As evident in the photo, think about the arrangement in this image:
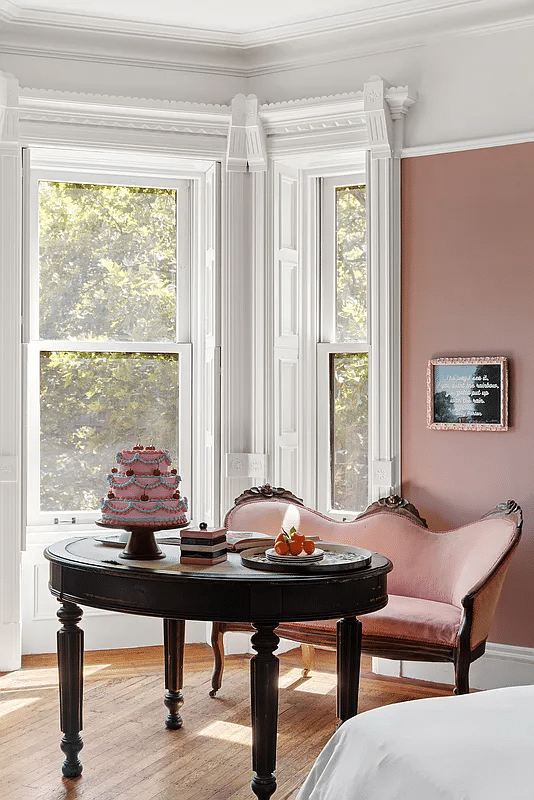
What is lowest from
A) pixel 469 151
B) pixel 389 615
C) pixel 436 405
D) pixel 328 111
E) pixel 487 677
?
pixel 487 677

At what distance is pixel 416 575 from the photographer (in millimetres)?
4660

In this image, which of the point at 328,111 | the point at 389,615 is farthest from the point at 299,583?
the point at 328,111

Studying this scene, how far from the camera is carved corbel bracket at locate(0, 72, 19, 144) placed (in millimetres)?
5012

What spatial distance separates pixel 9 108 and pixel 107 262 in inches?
42.1

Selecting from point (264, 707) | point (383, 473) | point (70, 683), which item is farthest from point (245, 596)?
point (383, 473)

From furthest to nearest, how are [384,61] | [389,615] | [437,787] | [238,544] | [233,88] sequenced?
1. [233,88]
2. [384,61]
3. [389,615]
4. [238,544]
5. [437,787]

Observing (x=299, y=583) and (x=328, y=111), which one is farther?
(x=328, y=111)

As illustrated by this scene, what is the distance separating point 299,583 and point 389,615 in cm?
119

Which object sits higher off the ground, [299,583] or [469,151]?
[469,151]

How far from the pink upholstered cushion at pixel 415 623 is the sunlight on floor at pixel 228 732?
1.93ft

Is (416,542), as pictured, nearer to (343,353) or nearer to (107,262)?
(343,353)

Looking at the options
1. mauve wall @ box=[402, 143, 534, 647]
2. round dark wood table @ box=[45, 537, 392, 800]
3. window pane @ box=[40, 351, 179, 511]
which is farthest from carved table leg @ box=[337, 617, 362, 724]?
window pane @ box=[40, 351, 179, 511]

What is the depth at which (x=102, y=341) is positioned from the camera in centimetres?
564

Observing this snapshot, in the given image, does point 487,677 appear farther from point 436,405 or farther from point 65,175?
point 65,175
